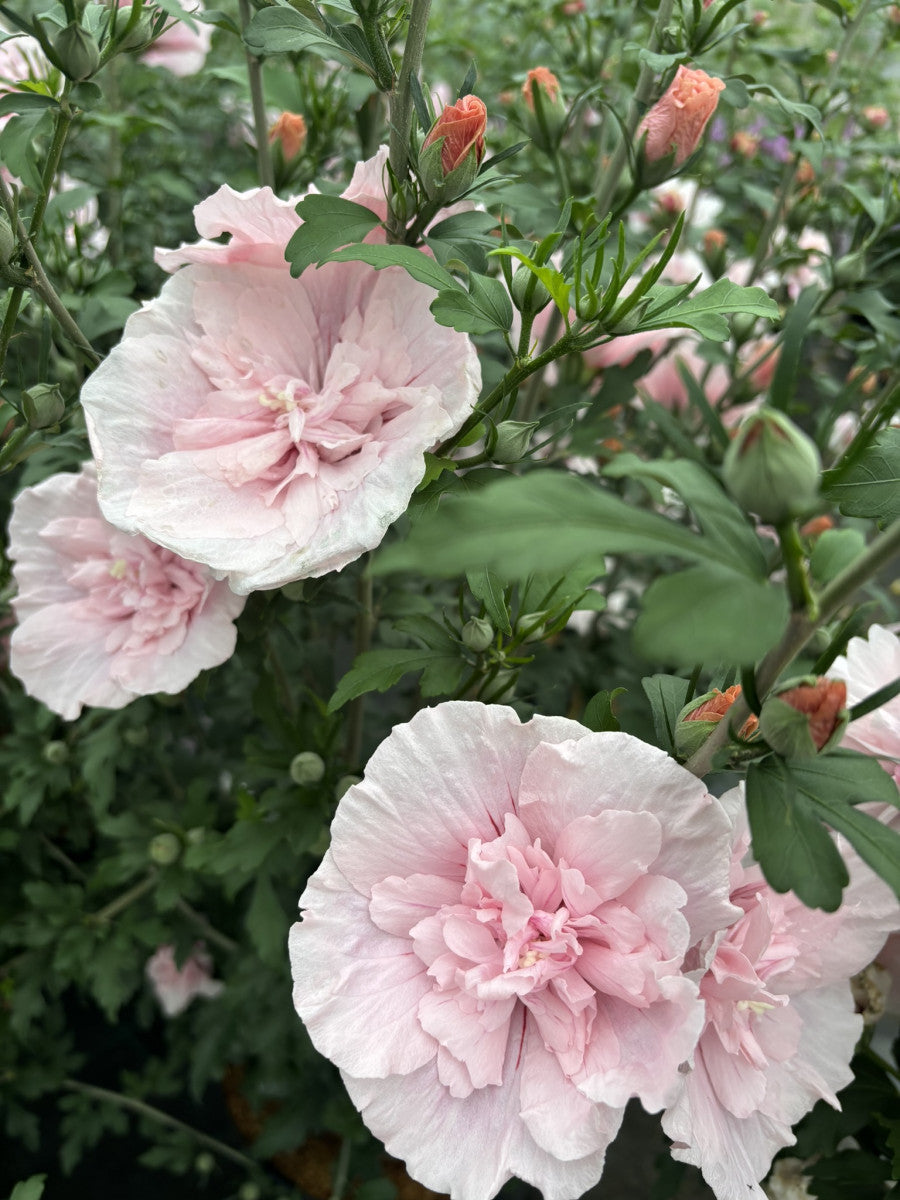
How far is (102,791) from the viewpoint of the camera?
699 millimetres

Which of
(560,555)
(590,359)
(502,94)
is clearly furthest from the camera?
(502,94)

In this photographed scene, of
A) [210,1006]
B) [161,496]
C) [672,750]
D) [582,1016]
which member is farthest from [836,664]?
[210,1006]

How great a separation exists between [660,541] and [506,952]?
0.67ft

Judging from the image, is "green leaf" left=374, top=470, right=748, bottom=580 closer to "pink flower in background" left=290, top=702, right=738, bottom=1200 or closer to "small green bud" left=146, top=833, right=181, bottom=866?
"pink flower in background" left=290, top=702, right=738, bottom=1200

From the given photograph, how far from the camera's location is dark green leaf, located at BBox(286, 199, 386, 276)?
1.35 ft

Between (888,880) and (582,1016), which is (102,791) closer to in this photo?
(582,1016)

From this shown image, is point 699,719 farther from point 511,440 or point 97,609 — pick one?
point 97,609

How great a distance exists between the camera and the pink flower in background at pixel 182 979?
963mm

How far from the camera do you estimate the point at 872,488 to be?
0.40 m

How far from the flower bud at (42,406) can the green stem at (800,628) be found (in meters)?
0.36

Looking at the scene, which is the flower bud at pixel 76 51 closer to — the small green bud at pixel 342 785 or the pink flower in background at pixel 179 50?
the small green bud at pixel 342 785

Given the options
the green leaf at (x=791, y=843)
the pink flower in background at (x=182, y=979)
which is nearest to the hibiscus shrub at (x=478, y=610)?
the green leaf at (x=791, y=843)

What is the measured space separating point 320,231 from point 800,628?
0.27 meters

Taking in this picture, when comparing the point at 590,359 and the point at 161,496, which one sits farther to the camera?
the point at 590,359
